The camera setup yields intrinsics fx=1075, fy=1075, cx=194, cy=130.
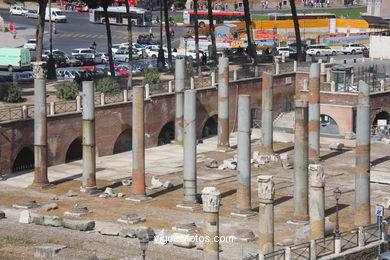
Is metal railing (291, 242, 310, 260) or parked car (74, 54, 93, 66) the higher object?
parked car (74, 54, 93, 66)

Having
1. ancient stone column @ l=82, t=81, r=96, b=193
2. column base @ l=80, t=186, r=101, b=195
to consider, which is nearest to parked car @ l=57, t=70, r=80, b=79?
ancient stone column @ l=82, t=81, r=96, b=193

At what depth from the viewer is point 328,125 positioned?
77.8 metres

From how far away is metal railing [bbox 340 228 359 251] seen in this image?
4444 centimetres

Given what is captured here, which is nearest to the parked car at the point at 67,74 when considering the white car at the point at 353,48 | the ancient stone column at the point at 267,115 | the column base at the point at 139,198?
the ancient stone column at the point at 267,115

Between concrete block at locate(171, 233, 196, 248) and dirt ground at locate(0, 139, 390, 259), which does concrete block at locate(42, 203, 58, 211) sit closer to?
dirt ground at locate(0, 139, 390, 259)

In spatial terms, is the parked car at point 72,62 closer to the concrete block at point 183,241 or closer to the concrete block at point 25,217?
the concrete block at point 25,217

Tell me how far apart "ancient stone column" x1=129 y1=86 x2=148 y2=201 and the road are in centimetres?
5056

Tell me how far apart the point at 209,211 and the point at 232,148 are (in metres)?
32.4

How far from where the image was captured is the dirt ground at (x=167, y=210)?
144ft

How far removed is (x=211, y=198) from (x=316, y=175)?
696 cm

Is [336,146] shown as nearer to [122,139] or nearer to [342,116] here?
[342,116]

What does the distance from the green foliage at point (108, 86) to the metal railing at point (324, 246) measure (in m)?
29.7

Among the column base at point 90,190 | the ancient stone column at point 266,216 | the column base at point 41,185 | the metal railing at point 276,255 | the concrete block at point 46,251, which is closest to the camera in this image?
the metal railing at point 276,255

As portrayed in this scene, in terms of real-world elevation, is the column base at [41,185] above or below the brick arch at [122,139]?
below
